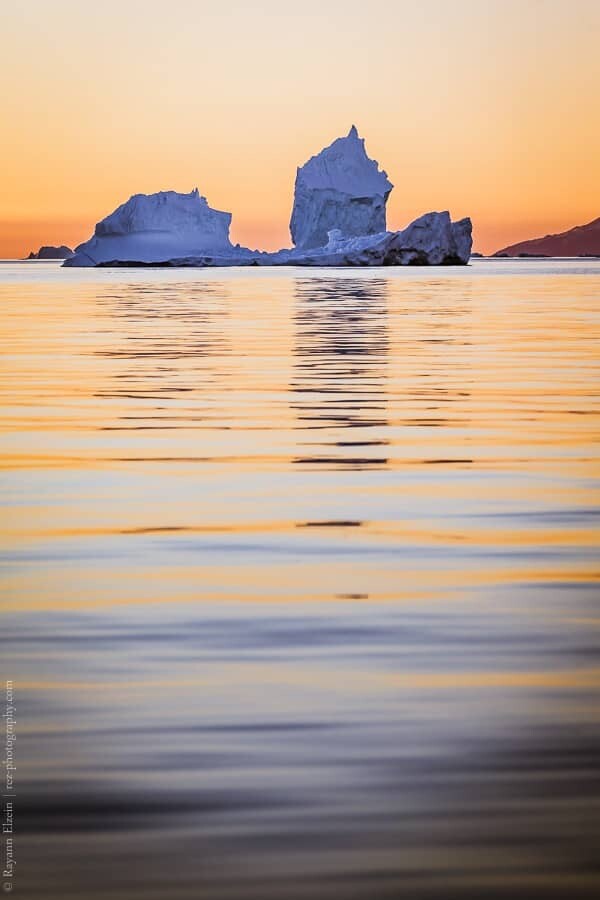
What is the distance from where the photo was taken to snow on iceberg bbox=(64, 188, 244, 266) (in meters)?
103

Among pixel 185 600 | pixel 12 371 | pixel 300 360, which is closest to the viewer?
pixel 185 600

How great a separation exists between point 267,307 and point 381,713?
2989 centimetres

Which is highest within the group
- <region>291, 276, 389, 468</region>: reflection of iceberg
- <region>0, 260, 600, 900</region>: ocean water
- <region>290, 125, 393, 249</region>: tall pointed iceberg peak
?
<region>290, 125, 393, 249</region>: tall pointed iceberg peak

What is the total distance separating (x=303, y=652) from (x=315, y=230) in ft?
310

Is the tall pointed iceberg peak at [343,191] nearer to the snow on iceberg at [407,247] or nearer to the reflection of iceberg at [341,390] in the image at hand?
the snow on iceberg at [407,247]

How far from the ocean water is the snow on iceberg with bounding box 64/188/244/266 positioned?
9443cm

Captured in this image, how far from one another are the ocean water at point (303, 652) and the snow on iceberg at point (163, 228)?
9443cm

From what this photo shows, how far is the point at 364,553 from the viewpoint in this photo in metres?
5.77

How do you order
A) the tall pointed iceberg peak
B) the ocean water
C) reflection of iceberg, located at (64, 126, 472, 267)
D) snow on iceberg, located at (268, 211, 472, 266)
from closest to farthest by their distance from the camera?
1. the ocean water
2. snow on iceberg, located at (268, 211, 472, 266)
3. reflection of iceberg, located at (64, 126, 472, 267)
4. the tall pointed iceberg peak

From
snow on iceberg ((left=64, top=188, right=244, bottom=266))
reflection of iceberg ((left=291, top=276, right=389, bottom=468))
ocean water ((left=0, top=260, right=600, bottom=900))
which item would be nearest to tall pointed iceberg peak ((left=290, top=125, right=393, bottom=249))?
snow on iceberg ((left=64, top=188, right=244, bottom=266))

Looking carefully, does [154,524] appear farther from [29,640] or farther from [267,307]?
[267,307]

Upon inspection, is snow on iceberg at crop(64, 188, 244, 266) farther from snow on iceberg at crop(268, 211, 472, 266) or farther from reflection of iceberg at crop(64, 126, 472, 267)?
snow on iceberg at crop(268, 211, 472, 266)

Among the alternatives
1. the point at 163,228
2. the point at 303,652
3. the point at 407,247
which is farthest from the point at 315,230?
the point at 303,652

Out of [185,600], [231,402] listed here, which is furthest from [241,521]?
[231,402]
